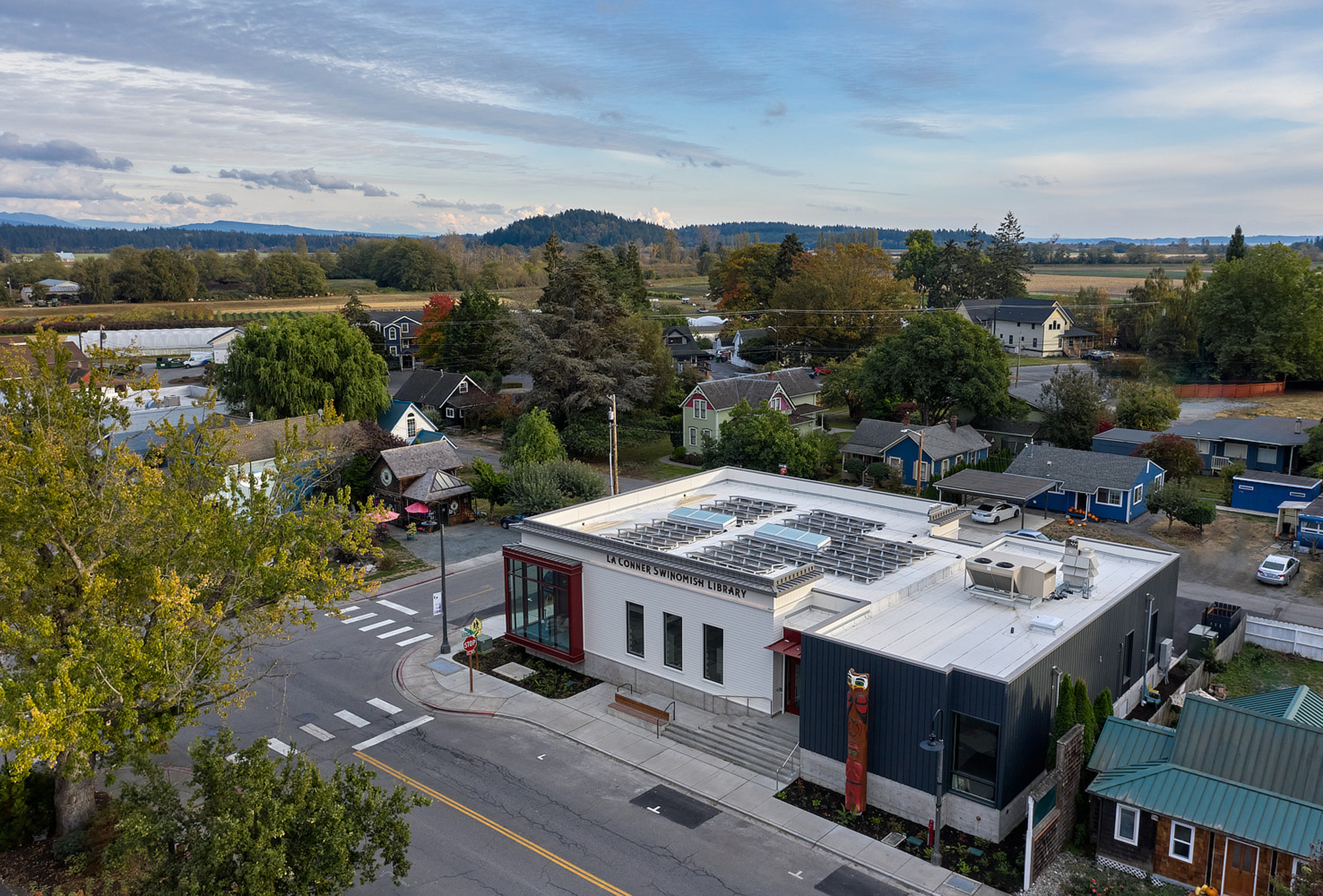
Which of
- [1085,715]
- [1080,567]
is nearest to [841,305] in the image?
[1080,567]

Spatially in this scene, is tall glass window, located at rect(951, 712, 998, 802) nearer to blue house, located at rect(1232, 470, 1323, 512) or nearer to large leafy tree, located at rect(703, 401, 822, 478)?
large leafy tree, located at rect(703, 401, 822, 478)

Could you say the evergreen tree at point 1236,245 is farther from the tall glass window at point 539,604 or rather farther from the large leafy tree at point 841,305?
the tall glass window at point 539,604

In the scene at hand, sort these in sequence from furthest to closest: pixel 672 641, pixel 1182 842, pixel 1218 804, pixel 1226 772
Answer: pixel 672 641
pixel 1226 772
pixel 1182 842
pixel 1218 804

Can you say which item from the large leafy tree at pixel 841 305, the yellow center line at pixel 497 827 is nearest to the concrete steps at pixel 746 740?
the yellow center line at pixel 497 827

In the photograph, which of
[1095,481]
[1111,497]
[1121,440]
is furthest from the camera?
[1121,440]

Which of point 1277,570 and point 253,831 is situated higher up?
point 253,831

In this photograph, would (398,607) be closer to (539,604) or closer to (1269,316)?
(539,604)
